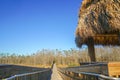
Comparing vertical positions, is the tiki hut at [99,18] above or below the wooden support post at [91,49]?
above

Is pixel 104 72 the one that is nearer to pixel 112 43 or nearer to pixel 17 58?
pixel 112 43

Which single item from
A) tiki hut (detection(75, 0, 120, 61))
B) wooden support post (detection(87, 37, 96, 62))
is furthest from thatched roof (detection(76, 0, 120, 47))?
wooden support post (detection(87, 37, 96, 62))

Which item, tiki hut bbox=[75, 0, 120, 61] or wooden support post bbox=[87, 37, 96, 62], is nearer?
tiki hut bbox=[75, 0, 120, 61]

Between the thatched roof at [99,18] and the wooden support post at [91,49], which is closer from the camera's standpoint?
the thatched roof at [99,18]

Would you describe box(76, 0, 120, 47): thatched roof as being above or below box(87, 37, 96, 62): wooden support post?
above

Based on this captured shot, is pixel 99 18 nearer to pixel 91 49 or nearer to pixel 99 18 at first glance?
pixel 99 18

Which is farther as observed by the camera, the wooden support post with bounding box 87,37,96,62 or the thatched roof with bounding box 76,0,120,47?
the wooden support post with bounding box 87,37,96,62

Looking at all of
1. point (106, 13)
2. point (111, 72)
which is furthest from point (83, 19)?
point (111, 72)

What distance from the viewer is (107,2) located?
1120 cm

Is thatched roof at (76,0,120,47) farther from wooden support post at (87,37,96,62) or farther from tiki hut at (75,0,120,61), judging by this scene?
wooden support post at (87,37,96,62)

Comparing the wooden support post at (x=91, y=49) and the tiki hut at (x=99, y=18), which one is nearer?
the tiki hut at (x=99, y=18)

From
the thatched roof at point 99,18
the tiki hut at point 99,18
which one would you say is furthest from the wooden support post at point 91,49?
the thatched roof at point 99,18

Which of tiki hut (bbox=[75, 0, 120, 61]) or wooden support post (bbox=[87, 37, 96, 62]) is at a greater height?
tiki hut (bbox=[75, 0, 120, 61])

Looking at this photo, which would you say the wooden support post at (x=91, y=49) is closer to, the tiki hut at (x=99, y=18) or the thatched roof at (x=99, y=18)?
the tiki hut at (x=99, y=18)
